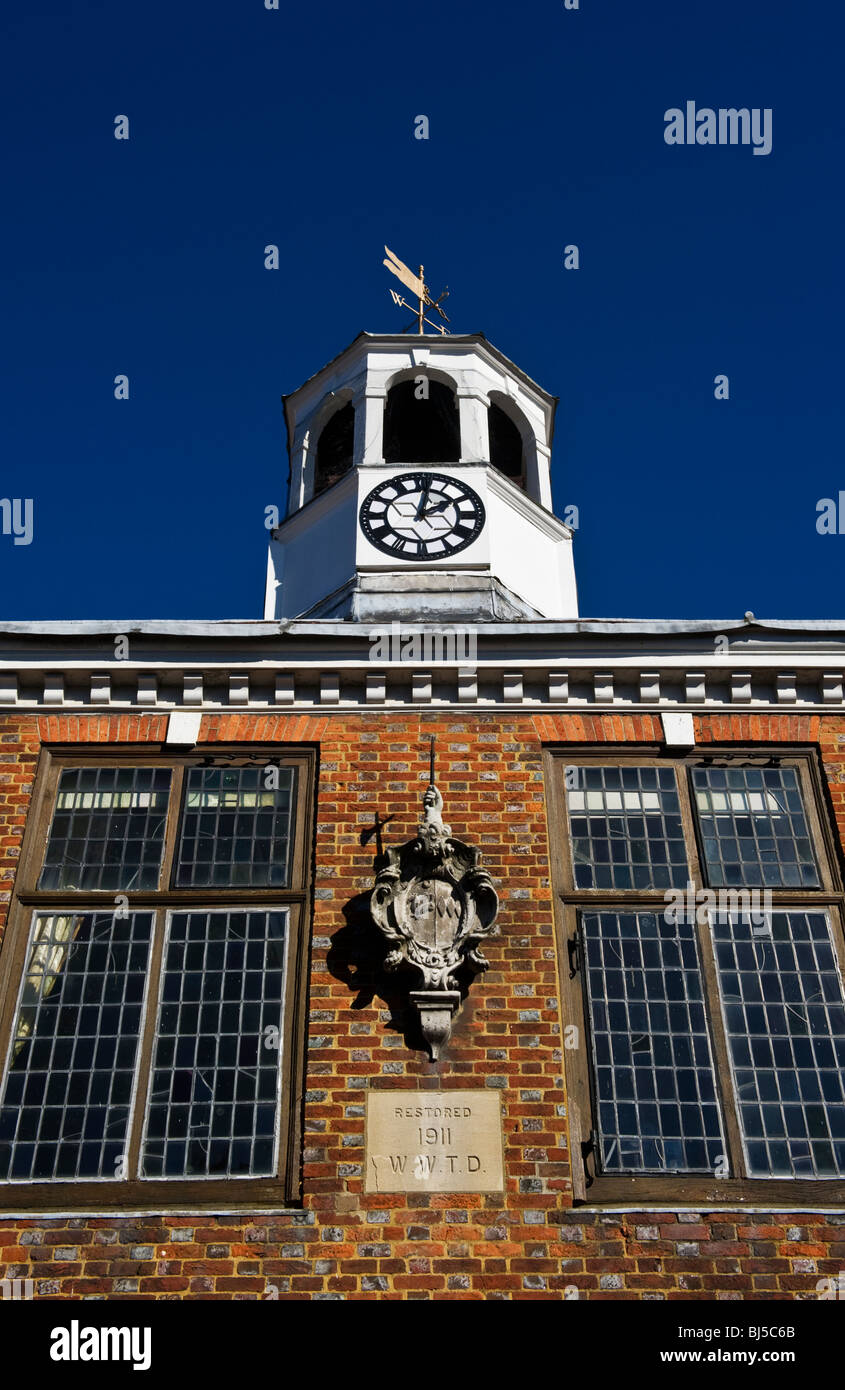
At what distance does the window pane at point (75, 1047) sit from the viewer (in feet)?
27.3

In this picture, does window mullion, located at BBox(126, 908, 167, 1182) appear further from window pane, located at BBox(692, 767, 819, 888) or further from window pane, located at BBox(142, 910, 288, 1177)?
→ window pane, located at BBox(692, 767, 819, 888)

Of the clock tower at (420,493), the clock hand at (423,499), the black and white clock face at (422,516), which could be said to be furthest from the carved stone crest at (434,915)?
the clock hand at (423,499)

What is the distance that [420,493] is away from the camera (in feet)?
48.0

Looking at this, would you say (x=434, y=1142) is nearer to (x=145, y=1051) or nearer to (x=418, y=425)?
(x=145, y=1051)

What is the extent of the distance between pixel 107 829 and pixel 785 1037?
194 inches

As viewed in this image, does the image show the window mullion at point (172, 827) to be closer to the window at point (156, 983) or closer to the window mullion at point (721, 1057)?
the window at point (156, 983)

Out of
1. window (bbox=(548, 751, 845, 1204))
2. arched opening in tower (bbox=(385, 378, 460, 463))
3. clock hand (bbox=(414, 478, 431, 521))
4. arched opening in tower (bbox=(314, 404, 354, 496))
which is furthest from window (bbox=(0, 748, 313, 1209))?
arched opening in tower (bbox=(385, 378, 460, 463))

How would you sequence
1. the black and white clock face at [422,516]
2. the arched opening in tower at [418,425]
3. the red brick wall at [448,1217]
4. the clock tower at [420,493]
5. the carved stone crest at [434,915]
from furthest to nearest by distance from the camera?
the arched opening in tower at [418,425]
the black and white clock face at [422,516]
the clock tower at [420,493]
the carved stone crest at [434,915]
the red brick wall at [448,1217]

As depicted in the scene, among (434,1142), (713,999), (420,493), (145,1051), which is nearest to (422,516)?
(420,493)

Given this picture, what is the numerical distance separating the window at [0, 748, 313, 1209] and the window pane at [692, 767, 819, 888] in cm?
294

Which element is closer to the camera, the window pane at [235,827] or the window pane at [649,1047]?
the window pane at [649,1047]

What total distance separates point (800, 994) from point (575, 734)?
250 centimetres

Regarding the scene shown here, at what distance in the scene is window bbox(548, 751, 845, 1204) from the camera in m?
8.28
